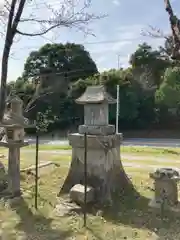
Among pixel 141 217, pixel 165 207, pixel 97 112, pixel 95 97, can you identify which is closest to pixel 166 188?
pixel 165 207

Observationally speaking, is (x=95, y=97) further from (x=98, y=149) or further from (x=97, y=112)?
(x=98, y=149)

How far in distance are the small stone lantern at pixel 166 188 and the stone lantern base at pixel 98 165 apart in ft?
3.56

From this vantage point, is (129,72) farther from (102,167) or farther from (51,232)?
(51,232)

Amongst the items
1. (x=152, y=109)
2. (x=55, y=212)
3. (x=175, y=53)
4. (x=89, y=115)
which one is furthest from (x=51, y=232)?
(x=152, y=109)

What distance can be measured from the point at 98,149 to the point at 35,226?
7.08 feet

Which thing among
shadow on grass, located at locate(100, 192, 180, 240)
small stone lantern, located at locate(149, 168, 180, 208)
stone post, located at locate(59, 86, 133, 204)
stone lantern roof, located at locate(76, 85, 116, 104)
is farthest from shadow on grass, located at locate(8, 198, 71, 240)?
stone lantern roof, located at locate(76, 85, 116, 104)

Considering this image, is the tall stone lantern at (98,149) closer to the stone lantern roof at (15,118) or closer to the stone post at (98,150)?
the stone post at (98,150)

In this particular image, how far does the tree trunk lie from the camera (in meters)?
6.64

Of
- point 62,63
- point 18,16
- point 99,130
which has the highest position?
point 62,63

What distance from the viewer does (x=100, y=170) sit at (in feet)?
22.1

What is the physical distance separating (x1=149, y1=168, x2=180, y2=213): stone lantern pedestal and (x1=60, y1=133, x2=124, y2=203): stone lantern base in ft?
3.56

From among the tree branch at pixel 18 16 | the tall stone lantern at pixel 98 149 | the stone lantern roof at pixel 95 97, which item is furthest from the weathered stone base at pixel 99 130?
the tree branch at pixel 18 16

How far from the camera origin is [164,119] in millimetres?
28094

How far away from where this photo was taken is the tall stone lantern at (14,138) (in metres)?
6.46
